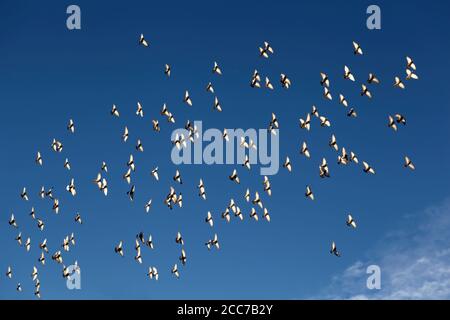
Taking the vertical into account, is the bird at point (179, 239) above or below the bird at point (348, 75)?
below

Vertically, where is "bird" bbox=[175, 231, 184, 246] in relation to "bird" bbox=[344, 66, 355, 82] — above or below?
below

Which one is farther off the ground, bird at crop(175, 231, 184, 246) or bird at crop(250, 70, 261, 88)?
bird at crop(250, 70, 261, 88)

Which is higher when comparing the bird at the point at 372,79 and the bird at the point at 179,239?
the bird at the point at 372,79

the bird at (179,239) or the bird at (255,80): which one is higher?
the bird at (255,80)

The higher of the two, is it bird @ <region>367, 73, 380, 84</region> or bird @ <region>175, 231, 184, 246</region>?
bird @ <region>367, 73, 380, 84</region>
